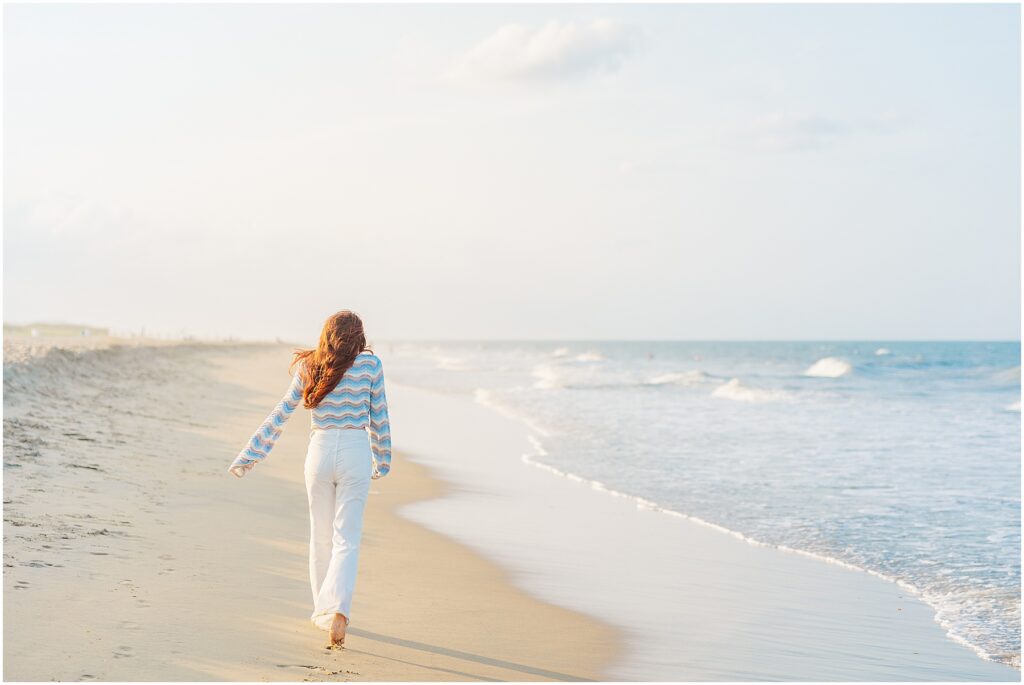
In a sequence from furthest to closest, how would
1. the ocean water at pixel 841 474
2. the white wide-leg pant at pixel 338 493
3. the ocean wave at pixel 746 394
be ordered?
the ocean wave at pixel 746 394 < the ocean water at pixel 841 474 < the white wide-leg pant at pixel 338 493

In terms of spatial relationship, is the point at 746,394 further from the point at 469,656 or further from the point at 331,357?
the point at 331,357

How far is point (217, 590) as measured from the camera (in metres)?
5.86

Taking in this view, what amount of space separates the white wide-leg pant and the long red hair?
261 mm

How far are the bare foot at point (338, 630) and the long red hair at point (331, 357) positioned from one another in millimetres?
1258

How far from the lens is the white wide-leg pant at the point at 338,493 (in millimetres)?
5249

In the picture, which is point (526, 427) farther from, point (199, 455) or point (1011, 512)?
point (1011, 512)

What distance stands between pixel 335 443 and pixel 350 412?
207mm

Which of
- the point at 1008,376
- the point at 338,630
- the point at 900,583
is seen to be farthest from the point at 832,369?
the point at 338,630

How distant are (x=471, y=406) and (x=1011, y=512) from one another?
1696 cm

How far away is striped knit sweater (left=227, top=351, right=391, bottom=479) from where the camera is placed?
5.30 metres

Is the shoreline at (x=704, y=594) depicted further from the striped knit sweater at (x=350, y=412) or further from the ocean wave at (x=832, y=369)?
the ocean wave at (x=832, y=369)

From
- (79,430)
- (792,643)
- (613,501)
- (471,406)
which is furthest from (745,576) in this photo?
(471,406)

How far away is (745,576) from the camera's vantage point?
7.69 m

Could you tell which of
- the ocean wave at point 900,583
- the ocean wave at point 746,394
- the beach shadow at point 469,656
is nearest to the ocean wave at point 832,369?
the ocean wave at point 746,394
